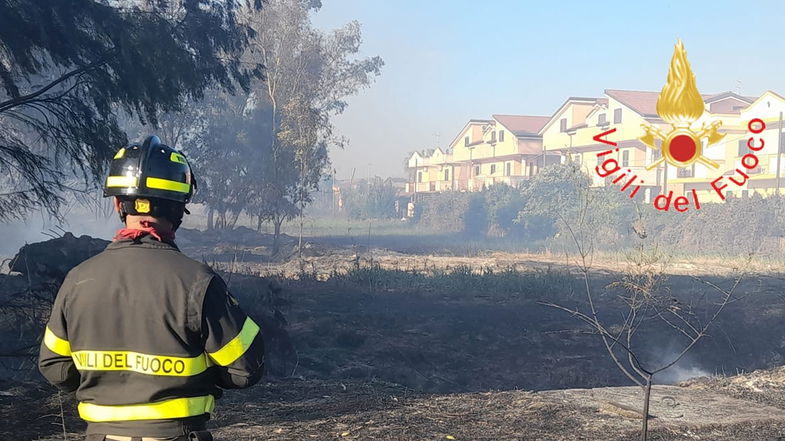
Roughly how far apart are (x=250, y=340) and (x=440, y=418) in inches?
162

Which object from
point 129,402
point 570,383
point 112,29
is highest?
point 112,29

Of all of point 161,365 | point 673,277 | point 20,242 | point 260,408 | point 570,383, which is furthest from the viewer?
point 20,242

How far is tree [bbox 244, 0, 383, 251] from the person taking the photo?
28.7 metres

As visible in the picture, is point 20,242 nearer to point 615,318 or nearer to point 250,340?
point 615,318

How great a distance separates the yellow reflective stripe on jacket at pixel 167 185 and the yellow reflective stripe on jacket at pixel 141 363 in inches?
24.9

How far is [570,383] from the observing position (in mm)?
10977

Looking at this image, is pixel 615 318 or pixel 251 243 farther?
pixel 251 243

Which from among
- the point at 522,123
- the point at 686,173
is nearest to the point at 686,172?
the point at 686,173

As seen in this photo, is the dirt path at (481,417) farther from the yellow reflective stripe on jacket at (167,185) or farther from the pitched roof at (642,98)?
the pitched roof at (642,98)

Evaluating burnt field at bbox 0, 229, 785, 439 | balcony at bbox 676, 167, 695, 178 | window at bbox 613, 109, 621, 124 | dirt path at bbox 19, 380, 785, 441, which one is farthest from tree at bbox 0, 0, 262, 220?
window at bbox 613, 109, 621, 124

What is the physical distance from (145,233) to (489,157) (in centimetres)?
6163

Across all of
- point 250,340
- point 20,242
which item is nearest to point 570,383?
point 250,340

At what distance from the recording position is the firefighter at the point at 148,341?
2408 millimetres

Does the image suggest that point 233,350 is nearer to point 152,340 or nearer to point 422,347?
point 152,340
